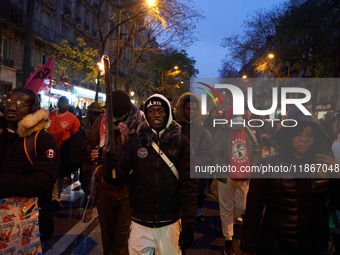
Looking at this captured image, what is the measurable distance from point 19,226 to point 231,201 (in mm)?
3186

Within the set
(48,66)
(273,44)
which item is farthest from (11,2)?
(273,44)

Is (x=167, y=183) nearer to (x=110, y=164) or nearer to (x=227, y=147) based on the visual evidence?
(x=110, y=164)

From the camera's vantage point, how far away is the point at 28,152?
7.63 ft

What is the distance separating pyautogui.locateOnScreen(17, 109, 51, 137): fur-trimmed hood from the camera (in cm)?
229

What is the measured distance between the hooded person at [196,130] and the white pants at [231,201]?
1.66ft

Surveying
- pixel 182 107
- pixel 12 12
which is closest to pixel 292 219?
pixel 182 107

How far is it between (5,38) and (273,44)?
73.0 ft

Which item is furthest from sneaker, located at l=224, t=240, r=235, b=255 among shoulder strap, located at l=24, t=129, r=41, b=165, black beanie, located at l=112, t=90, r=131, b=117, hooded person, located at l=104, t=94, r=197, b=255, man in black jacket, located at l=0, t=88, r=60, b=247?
shoulder strap, located at l=24, t=129, r=41, b=165

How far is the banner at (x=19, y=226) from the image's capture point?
2.21 meters

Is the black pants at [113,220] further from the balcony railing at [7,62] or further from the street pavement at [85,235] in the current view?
the balcony railing at [7,62]

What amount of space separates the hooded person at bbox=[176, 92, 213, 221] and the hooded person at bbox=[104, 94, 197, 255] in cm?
186

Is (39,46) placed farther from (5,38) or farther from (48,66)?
(48,66)

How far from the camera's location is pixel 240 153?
466 centimetres

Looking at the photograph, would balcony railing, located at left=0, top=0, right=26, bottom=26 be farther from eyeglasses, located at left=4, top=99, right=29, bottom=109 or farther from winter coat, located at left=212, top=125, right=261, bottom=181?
eyeglasses, located at left=4, top=99, right=29, bottom=109
